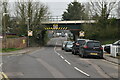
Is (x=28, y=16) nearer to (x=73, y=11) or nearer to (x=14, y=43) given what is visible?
(x=14, y=43)

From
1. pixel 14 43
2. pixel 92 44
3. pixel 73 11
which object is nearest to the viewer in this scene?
pixel 92 44

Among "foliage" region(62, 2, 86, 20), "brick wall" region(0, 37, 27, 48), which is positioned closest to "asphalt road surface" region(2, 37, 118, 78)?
"brick wall" region(0, 37, 27, 48)

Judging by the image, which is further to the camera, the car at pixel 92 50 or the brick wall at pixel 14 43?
the brick wall at pixel 14 43

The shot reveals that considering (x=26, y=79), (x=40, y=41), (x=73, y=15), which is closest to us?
(x=26, y=79)

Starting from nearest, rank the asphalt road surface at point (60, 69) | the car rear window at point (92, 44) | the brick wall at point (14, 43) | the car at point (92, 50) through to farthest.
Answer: the asphalt road surface at point (60, 69) → the car at point (92, 50) → the car rear window at point (92, 44) → the brick wall at point (14, 43)

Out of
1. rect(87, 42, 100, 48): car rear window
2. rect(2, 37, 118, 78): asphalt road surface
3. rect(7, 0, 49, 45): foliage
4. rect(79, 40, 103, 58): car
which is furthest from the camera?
rect(7, 0, 49, 45): foliage

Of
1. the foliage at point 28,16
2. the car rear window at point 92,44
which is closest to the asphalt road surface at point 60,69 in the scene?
the car rear window at point 92,44

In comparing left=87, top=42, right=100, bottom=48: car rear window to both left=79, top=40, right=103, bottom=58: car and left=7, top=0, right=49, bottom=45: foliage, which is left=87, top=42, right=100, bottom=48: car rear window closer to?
left=79, top=40, right=103, bottom=58: car

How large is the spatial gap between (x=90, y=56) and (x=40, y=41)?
154 feet

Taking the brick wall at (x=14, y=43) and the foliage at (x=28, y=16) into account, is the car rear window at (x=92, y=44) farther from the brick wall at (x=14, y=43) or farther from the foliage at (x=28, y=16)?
the foliage at (x=28, y=16)

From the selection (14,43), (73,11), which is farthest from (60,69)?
(73,11)

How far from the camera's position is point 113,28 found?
48.9m

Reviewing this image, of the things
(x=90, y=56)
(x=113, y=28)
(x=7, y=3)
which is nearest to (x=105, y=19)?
(x=113, y=28)

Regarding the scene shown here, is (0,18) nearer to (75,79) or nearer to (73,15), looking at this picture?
(75,79)
